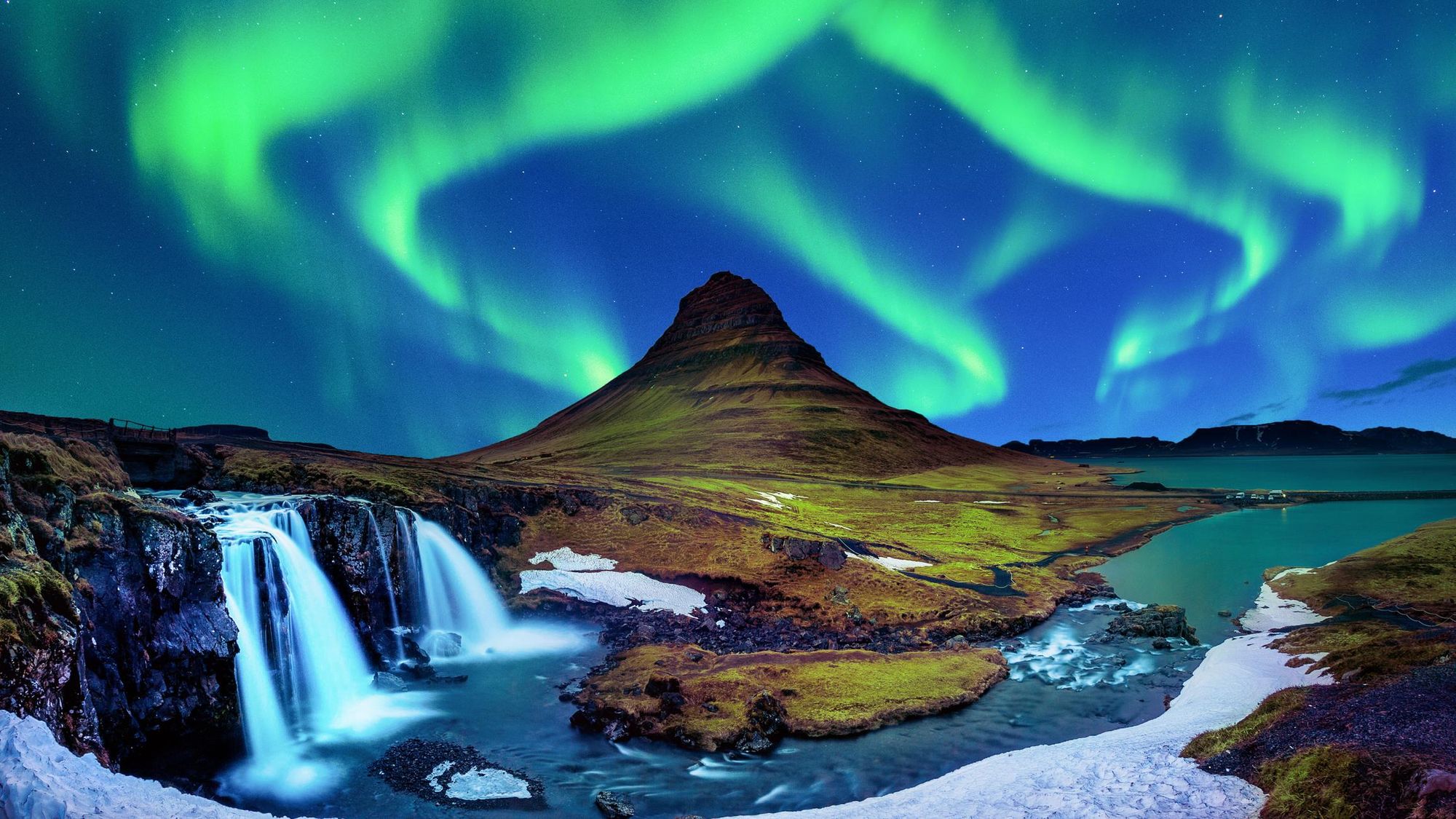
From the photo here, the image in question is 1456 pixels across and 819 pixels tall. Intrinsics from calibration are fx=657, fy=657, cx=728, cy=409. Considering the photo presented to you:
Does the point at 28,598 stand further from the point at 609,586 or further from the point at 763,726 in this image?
the point at 609,586

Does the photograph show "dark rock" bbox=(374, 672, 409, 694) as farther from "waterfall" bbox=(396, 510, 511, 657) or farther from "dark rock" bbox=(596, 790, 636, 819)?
"dark rock" bbox=(596, 790, 636, 819)

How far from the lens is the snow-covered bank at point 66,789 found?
12828 millimetres

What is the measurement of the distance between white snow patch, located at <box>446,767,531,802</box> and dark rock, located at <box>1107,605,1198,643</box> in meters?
39.1

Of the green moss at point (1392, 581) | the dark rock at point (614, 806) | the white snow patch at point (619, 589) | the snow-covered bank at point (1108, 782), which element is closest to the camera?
the snow-covered bank at point (1108, 782)

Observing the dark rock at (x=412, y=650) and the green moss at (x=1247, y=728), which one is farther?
the dark rock at (x=412, y=650)

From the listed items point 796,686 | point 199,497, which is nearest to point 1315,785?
point 796,686

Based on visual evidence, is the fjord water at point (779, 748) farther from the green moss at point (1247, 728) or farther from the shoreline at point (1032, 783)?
the green moss at point (1247, 728)

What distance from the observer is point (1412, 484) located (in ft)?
610

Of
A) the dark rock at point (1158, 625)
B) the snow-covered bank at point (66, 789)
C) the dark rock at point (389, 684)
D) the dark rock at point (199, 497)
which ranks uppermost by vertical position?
the dark rock at point (199, 497)

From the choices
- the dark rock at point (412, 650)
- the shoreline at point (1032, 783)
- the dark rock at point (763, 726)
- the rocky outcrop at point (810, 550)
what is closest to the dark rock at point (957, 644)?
the shoreline at point (1032, 783)

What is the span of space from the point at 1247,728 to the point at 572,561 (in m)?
47.2

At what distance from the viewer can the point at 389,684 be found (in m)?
35.0

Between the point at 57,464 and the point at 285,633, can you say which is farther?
the point at 285,633

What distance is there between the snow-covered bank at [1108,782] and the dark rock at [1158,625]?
14829 millimetres
